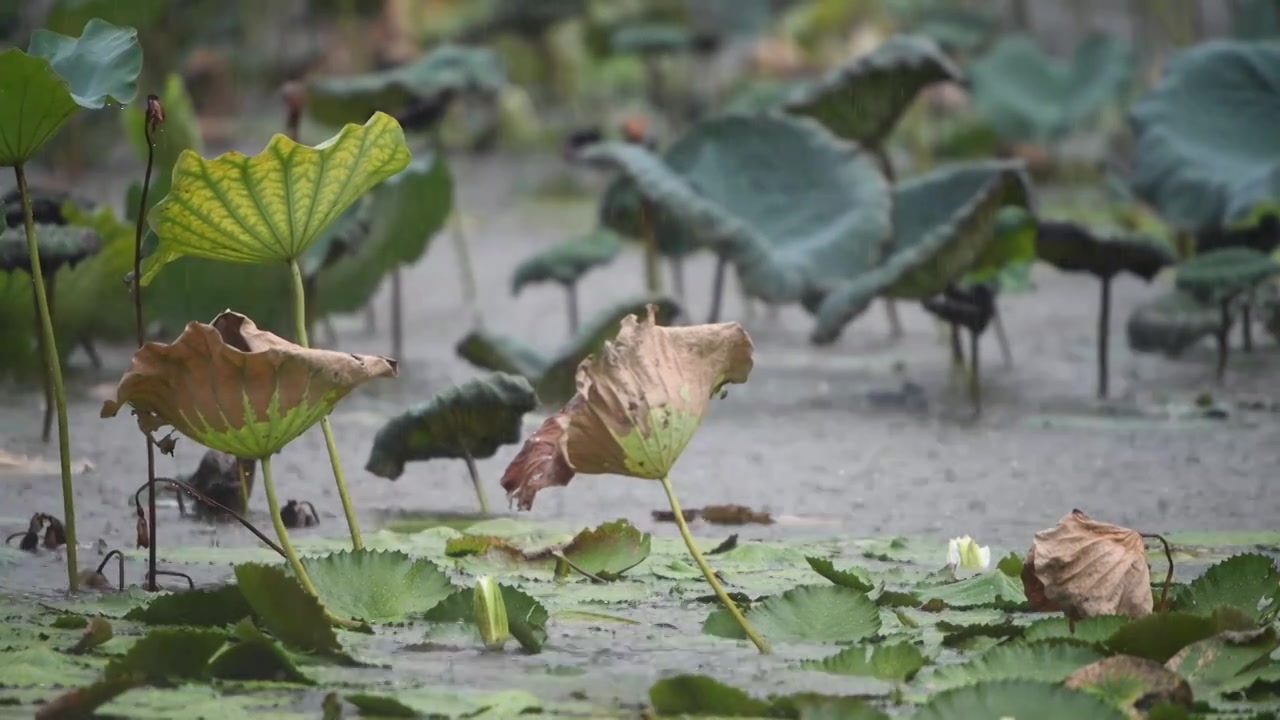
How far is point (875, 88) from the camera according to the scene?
4664mm

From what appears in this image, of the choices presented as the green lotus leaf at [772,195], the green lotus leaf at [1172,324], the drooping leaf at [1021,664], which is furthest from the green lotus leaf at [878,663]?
the green lotus leaf at [1172,324]

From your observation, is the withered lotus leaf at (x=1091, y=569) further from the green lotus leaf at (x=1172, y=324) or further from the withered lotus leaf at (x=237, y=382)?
the green lotus leaf at (x=1172, y=324)

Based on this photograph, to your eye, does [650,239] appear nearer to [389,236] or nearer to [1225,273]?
[389,236]

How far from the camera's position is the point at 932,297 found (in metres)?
4.05

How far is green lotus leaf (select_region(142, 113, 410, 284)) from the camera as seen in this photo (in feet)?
6.59

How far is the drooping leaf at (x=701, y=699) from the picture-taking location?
5.35ft

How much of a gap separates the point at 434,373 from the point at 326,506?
1.59 meters

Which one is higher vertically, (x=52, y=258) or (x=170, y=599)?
(x=52, y=258)

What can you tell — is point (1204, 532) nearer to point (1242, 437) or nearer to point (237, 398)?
A: point (1242, 437)

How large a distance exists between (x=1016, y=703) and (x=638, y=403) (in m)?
0.45

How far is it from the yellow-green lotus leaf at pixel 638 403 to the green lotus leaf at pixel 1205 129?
11.3ft

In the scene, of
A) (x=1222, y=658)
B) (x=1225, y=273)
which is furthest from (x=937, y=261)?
(x=1222, y=658)

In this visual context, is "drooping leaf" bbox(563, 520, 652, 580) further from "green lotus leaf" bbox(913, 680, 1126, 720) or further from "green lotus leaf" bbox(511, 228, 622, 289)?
"green lotus leaf" bbox(511, 228, 622, 289)

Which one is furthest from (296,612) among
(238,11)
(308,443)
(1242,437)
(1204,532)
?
(238,11)
